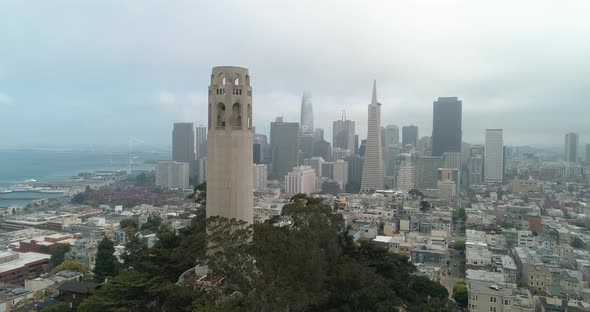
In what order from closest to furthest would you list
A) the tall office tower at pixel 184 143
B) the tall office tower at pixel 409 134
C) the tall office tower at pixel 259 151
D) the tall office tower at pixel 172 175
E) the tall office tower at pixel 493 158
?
the tall office tower at pixel 493 158
the tall office tower at pixel 172 175
the tall office tower at pixel 184 143
the tall office tower at pixel 259 151
the tall office tower at pixel 409 134

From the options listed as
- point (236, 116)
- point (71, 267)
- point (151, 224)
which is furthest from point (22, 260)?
point (236, 116)

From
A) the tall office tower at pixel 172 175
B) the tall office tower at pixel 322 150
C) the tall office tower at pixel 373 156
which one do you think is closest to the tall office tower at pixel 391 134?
the tall office tower at pixel 322 150

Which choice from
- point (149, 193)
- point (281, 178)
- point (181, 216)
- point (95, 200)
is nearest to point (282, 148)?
point (281, 178)

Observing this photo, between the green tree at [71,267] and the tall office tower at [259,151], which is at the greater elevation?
the tall office tower at [259,151]

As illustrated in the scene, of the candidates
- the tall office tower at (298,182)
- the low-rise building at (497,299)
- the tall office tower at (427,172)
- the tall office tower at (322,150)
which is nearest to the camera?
the low-rise building at (497,299)

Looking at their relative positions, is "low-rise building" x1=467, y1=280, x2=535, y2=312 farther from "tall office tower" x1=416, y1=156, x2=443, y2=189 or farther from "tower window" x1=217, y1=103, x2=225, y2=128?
"tall office tower" x1=416, y1=156, x2=443, y2=189

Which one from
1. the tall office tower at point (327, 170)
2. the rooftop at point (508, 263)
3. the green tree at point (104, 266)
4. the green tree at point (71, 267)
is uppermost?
the tall office tower at point (327, 170)

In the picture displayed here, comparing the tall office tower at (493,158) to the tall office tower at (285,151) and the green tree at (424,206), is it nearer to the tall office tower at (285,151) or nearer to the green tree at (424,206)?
the green tree at (424,206)

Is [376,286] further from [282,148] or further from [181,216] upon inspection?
[282,148]
